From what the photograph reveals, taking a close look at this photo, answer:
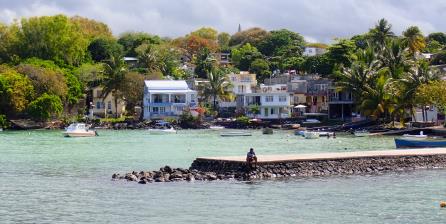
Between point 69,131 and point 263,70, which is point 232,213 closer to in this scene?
point 69,131

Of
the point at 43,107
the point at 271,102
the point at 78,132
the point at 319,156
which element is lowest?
the point at 319,156

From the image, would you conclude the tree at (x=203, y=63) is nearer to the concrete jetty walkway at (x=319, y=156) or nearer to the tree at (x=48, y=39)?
the tree at (x=48, y=39)

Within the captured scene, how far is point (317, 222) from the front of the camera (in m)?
30.3

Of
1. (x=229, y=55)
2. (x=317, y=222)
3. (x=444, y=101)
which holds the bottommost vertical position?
(x=317, y=222)

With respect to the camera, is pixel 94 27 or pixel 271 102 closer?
pixel 271 102

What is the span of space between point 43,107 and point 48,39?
78.9 ft

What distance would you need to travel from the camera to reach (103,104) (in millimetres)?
136500

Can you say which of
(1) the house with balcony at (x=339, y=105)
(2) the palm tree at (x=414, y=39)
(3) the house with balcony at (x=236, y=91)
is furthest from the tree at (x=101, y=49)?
(2) the palm tree at (x=414, y=39)

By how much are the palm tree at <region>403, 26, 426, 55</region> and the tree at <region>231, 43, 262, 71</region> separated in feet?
154

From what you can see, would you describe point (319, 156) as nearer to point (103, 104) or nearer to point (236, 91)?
point (236, 91)

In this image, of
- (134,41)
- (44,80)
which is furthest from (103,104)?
(134,41)

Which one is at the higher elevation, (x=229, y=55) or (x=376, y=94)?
(x=229, y=55)

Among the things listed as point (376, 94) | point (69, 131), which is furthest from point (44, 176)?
point (376, 94)

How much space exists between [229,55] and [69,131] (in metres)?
99.8
